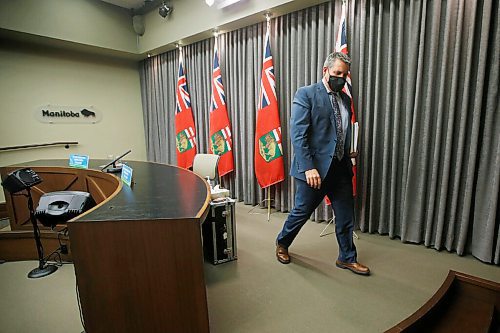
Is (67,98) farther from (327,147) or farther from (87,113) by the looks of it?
(327,147)

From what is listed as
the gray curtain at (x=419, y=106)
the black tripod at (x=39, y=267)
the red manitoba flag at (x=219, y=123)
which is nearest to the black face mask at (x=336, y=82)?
the gray curtain at (x=419, y=106)

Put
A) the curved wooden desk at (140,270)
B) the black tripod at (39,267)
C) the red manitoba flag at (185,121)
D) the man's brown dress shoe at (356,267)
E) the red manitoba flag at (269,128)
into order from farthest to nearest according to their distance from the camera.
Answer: the red manitoba flag at (185,121) → the red manitoba flag at (269,128) → the black tripod at (39,267) → the man's brown dress shoe at (356,267) → the curved wooden desk at (140,270)

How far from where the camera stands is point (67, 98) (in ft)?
13.7

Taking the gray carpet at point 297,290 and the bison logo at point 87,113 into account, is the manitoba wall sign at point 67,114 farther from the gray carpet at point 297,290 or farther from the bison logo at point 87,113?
the gray carpet at point 297,290

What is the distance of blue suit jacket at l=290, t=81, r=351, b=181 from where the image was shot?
5.79ft

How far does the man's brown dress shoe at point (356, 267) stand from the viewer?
1856mm

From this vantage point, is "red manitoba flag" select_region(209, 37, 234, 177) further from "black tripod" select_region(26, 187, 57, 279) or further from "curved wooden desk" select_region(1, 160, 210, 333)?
"curved wooden desk" select_region(1, 160, 210, 333)

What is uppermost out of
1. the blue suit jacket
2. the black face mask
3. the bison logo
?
the bison logo

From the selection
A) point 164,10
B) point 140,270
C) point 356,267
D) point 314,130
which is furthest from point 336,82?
point 164,10

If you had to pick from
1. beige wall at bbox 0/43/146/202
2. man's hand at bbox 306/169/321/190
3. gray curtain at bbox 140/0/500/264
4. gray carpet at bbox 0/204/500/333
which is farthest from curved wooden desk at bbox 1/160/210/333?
beige wall at bbox 0/43/146/202

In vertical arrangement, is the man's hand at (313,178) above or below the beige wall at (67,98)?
below

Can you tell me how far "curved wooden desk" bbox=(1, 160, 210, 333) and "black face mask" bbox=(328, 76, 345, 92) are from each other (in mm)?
1231

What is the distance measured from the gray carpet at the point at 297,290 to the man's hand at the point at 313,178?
2.17 feet

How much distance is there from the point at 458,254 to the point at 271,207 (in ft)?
6.30
